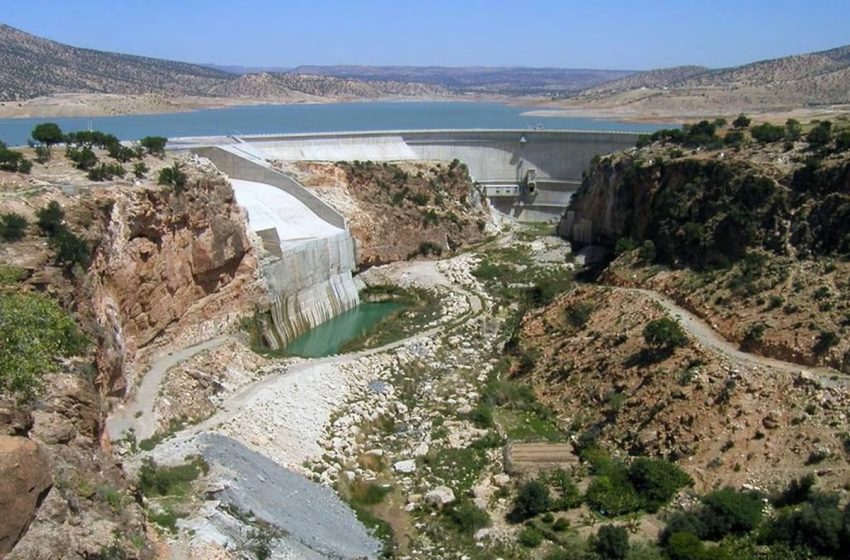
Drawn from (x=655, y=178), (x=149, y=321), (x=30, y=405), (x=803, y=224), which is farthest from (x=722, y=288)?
(x=30, y=405)

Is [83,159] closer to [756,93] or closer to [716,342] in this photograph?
[716,342]

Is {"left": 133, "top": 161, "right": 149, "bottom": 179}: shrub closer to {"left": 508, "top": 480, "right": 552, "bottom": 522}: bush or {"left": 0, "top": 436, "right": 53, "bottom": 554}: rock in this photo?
{"left": 508, "top": 480, "right": 552, "bottom": 522}: bush

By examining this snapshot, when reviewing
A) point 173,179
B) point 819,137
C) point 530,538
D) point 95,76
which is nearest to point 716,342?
point 530,538

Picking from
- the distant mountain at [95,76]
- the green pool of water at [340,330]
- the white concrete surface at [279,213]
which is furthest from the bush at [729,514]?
the distant mountain at [95,76]

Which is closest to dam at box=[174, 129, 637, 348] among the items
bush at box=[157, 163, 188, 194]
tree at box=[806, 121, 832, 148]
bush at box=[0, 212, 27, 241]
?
bush at box=[157, 163, 188, 194]

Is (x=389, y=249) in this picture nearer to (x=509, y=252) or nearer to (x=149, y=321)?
(x=509, y=252)

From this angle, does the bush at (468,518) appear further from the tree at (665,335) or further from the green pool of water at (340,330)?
the green pool of water at (340,330)
